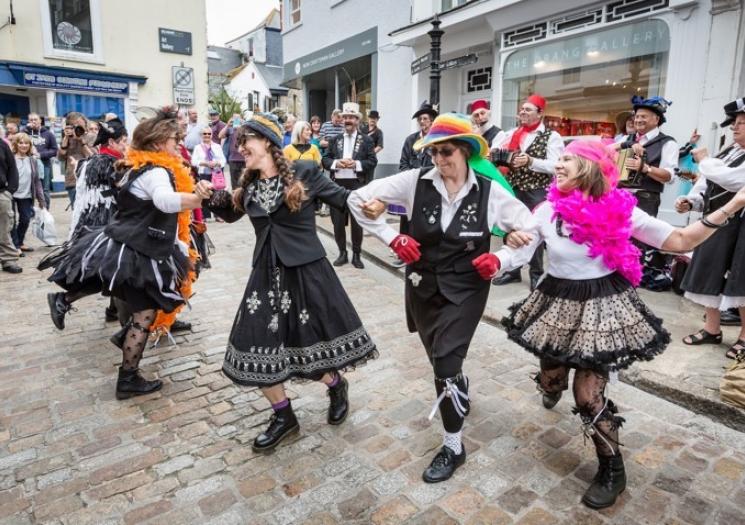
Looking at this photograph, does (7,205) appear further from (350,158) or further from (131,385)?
(131,385)

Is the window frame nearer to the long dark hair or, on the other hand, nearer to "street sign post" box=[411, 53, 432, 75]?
"street sign post" box=[411, 53, 432, 75]

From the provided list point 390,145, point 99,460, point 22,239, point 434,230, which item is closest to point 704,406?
point 434,230

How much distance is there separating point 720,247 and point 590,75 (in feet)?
15.1

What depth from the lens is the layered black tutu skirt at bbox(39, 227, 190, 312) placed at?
370 centimetres

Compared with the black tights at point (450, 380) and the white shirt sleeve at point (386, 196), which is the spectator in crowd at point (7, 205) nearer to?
the white shirt sleeve at point (386, 196)

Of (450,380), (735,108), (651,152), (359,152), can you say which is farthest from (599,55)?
(450,380)

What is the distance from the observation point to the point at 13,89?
54.0ft

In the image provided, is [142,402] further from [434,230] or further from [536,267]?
[536,267]

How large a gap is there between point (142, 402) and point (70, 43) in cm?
1745

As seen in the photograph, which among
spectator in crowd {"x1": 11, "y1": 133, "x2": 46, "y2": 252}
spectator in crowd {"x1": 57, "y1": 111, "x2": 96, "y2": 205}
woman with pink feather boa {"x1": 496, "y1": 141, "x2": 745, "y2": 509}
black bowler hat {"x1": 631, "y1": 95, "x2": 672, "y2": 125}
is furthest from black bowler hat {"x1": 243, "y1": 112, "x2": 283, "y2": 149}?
spectator in crowd {"x1": 57, "y1": 111, "x2": 96, "y2": 205}

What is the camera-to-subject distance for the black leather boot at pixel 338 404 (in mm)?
3465

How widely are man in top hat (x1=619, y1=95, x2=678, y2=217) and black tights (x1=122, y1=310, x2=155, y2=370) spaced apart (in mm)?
4851

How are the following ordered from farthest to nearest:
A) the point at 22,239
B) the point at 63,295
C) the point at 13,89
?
the point at 13,89
the point at 22,239
the point at 63,295

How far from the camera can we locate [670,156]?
210 inches
